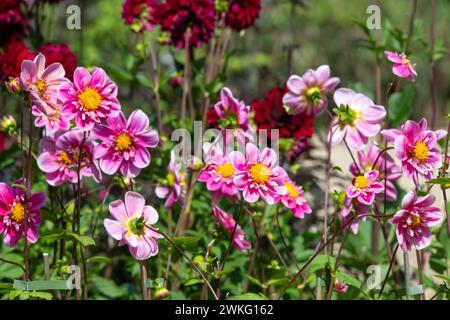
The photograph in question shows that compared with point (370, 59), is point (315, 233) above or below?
below

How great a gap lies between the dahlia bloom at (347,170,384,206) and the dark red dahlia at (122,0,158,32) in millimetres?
738

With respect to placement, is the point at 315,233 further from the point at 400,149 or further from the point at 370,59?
the point at 370,59

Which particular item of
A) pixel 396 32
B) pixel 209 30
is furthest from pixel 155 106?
pixel 396 32

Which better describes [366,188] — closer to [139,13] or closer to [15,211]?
[15,211]

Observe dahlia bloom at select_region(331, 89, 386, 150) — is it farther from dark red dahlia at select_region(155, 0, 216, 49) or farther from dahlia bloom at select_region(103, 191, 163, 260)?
dark red dahlia at select_region(155, 0, 216, 49)

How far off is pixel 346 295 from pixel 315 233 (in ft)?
0.74

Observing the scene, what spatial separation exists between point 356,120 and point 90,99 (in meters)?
0.47

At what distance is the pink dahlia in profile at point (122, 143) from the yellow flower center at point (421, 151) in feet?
1.41

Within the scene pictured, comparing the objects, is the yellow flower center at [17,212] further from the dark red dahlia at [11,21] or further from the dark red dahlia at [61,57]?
the dark red dahlia at [11,21]

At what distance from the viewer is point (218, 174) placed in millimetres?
1246

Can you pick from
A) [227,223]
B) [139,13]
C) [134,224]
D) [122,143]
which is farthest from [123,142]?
[139,13]

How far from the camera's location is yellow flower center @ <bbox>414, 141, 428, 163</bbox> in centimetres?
117

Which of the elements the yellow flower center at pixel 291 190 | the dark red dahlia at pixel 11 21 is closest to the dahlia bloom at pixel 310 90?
the yellow flower center at pixel 291 190

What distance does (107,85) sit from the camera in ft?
3.73
